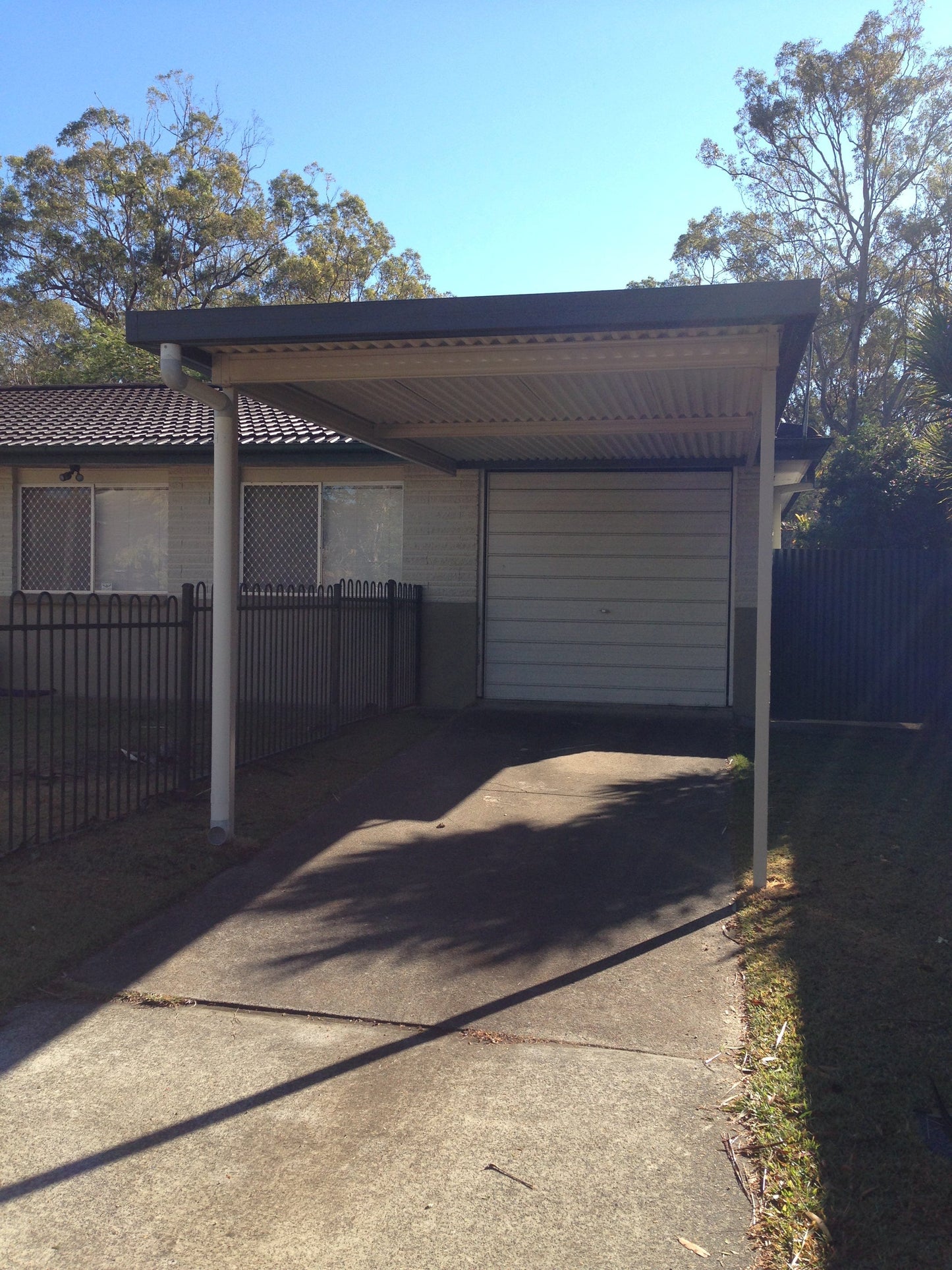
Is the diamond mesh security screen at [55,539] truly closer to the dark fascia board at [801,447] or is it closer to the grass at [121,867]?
the grass at [121,867]

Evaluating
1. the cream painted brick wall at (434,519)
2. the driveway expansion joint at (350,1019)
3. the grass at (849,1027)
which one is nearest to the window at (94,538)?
the cream painted brick wall at (434,519)

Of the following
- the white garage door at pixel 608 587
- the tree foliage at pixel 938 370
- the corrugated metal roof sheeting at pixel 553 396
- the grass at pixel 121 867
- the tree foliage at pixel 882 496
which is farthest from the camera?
the tree foliage at pixel 882 496

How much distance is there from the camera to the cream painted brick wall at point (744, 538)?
1191 centimetres

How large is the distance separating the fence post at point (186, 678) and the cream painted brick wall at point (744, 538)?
6481mm

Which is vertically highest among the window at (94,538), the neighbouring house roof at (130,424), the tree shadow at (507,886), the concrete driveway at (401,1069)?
the neighbouring house roof at (130,424)

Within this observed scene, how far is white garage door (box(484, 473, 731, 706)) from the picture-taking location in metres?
12.2

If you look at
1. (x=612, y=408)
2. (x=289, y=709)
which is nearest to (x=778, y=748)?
(x=612, y=408)

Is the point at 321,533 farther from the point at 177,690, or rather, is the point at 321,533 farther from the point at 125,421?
the point at 177,690

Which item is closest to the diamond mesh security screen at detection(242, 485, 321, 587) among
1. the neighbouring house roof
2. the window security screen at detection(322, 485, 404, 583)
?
the window security screen at detection(322, 485, 404, 583)

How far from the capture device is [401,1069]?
4.11 meters

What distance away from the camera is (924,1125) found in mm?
3617

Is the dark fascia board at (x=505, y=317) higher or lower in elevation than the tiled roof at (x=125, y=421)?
lower

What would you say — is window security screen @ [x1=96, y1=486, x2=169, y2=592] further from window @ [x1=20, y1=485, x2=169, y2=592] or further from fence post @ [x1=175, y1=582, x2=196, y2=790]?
fence post @ [x1=175, y1=582, x2=196, y2=790]

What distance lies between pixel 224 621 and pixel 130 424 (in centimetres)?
824
